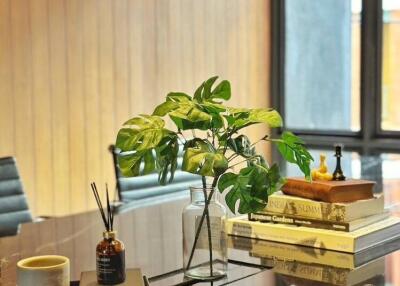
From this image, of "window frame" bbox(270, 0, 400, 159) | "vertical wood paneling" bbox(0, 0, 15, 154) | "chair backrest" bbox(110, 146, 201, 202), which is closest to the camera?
"chair backrest" bbox(110, 146, 201, 202)

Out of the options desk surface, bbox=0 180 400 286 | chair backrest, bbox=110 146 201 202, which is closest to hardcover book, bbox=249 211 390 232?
desk surface, bbox=0 180 400 286

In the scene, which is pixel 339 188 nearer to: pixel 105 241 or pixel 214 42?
pixel 105 241

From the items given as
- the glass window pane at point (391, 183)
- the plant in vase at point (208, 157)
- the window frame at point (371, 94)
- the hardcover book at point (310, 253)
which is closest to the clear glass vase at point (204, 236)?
the plant in vase at point (208, 157)

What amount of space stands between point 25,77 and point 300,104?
2.30 metres

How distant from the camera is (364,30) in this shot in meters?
4.68

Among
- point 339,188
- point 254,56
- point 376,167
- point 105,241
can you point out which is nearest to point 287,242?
point 339,188

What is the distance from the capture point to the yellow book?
165 cm

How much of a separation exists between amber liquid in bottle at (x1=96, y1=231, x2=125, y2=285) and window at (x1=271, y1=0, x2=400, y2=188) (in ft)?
10.9

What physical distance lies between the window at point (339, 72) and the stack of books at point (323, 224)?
273 cm

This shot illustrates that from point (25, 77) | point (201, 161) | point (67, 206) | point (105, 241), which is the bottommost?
point (67, 206)

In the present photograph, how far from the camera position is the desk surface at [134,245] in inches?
59.6

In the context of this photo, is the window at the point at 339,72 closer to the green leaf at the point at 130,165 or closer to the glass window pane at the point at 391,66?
the glass window pane at the point at 391,66

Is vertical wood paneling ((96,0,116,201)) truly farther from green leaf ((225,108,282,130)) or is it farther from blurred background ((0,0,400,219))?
green leaf ((225,108,282,130))

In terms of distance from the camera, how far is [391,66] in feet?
15.3
